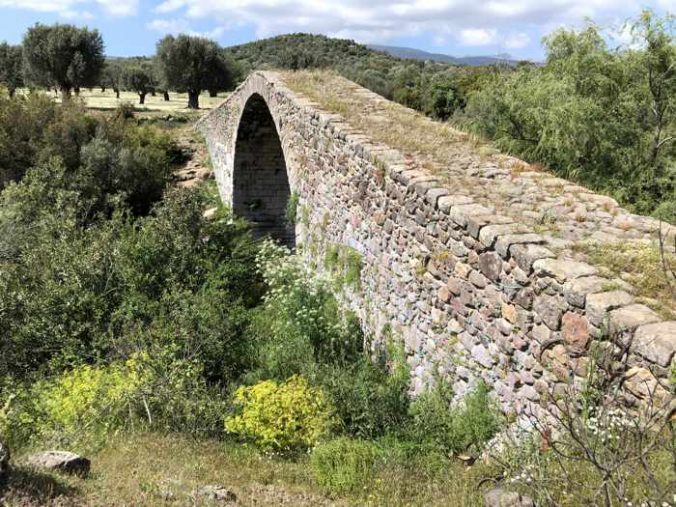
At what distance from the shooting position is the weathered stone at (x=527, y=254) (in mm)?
4029

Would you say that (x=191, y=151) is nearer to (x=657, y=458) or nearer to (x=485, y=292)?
(x=485, y=292)

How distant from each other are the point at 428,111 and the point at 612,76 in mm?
16477

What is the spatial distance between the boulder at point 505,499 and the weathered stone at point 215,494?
5.73 feet

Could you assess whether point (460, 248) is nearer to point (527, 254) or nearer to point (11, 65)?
point (527, 254)

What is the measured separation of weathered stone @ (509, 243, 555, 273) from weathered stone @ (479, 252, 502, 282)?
200 millimetres

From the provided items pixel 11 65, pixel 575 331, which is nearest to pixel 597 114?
pixel 575 331

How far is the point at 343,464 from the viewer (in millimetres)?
4586

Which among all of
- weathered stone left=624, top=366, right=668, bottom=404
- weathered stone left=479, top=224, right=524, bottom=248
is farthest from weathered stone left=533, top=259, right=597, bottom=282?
weathered stone left=624, top=366, right=668, bottom=404

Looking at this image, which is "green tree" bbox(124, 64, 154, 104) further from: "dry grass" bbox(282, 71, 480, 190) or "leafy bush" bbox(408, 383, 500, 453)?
"leafy bush" bbox(408, 383, 500, 453)

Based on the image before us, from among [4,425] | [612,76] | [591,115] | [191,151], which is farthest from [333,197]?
[191,151]

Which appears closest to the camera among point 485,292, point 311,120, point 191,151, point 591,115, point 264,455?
point 485,292

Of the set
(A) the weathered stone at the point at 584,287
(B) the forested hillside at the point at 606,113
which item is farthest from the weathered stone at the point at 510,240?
(B) the forested hillside at the point at 606,113

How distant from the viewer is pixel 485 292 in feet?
15.1

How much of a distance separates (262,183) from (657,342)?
1338 cm
